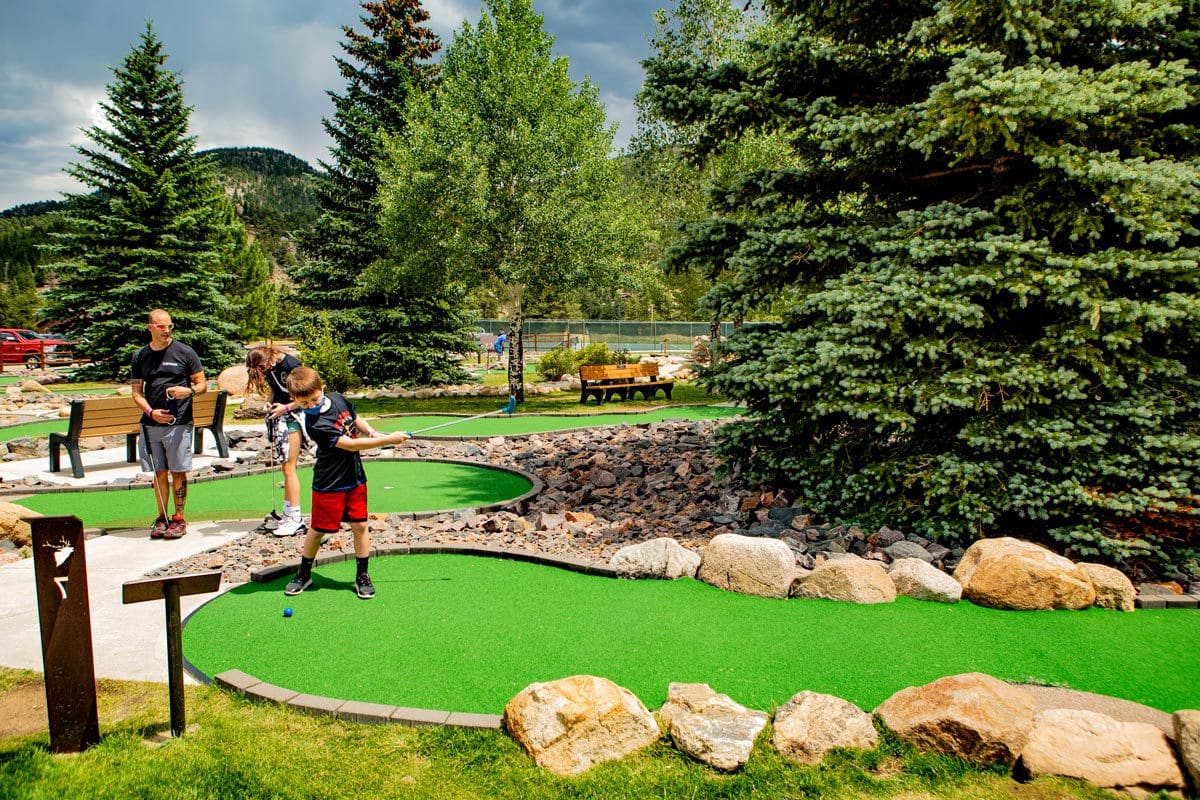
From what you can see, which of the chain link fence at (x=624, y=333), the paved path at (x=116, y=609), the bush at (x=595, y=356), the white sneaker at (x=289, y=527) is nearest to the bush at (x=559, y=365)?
the bush at (x=595, y=356)

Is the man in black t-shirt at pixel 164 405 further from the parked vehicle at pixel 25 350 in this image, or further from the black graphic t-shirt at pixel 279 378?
the parked vehicle at pixel 25 350

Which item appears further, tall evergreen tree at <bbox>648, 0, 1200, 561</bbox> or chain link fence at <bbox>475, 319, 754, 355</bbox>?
chain link fence at <bbox>475, 319, 754, 355</bbox>

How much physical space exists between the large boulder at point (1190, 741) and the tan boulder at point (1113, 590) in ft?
6.64

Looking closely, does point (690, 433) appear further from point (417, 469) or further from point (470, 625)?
point (470, 625)

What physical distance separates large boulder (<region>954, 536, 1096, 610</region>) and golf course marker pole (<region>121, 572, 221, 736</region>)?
428 centimetres

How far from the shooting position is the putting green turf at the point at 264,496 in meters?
7.41

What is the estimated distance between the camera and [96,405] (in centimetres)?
905

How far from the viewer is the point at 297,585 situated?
496 cm

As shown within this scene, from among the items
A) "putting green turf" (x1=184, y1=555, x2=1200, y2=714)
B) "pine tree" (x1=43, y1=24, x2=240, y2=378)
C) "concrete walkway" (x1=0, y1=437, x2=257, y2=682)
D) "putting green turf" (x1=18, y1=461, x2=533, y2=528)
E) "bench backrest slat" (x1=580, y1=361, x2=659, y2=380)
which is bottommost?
"putting green turf" (x1=18, y1=461, x2=533, y2=528)

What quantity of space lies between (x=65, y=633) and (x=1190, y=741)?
14.1ft

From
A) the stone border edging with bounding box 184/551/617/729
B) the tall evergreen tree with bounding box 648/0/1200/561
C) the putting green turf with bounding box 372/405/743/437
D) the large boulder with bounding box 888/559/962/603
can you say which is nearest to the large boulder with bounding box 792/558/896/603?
the large boulder with bounding box 888/559/962/603

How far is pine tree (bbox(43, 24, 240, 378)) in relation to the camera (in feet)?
71.2

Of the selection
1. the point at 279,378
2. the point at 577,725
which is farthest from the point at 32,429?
the point at 577,725

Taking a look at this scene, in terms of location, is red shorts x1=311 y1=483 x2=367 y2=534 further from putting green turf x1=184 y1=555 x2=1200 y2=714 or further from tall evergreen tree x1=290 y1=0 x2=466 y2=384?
tall evergreen tree x1=290 y1=0 x2=466 y2=384
